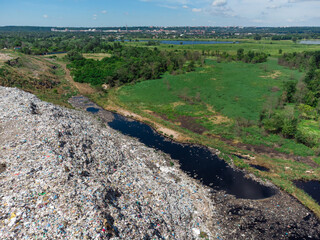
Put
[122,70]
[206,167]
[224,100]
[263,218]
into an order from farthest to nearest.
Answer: [122,70]
[224,100]
[206,167]
[263,218]

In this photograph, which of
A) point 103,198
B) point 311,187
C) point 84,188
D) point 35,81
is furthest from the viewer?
point 35,81

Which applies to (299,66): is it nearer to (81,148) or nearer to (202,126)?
(202,126)

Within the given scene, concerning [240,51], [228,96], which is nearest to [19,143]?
Result: [228,96]

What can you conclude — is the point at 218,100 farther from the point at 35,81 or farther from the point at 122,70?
the point at 35,81

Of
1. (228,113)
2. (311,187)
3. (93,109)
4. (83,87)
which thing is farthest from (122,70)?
(311,187)

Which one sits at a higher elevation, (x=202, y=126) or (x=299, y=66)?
(x=299, y=66)

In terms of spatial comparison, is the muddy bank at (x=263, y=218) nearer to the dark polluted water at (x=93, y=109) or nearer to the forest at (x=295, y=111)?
the forest at (x=295, y=111)

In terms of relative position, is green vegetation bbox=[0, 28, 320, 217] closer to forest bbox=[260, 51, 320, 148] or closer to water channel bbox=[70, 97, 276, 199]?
forest bbox=[260, 51, 320, 148]

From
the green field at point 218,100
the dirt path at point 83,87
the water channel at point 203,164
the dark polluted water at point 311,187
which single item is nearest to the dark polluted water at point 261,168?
the water channel at point 203,164
